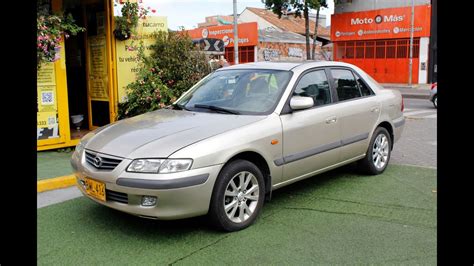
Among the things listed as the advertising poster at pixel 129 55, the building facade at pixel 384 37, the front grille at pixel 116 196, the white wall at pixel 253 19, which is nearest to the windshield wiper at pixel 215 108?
the front grille at pixel 116 196

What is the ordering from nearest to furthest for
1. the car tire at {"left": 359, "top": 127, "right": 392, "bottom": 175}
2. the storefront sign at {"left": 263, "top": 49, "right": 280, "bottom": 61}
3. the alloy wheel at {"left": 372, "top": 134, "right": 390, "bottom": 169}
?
the car tire at {"left": 359, "top": 127, "right": 392, "bottom": 175} < the alloy wheel at {"left": 372, "top": 134, "right": 390, "bottom": 169} < the storefront sign at {"left": 263, "top": 49, "right": 280, "bottom": 61}

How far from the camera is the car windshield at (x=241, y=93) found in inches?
187

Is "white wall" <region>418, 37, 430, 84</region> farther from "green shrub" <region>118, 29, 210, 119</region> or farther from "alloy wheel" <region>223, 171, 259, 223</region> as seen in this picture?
"alloy wheel" <region>223, 171, 259, 223</region>

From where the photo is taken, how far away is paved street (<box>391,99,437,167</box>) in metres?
7.10

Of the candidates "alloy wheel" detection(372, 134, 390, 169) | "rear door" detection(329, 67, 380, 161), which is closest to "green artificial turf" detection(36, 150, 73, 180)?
"rear door" detection(329, 67, 380, 161)

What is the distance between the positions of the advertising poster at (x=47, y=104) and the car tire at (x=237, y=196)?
4573 mm

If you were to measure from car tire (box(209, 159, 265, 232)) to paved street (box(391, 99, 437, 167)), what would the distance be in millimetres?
3483

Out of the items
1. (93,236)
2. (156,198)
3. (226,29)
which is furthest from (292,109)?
(226,29)

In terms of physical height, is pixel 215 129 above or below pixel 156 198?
above

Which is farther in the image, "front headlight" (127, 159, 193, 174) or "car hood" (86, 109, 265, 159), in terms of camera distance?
"car hood" (86, 109, 265, 159)

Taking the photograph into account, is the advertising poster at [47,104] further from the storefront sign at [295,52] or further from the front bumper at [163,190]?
the storefront sign at [295,52]

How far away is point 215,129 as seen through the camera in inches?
163
